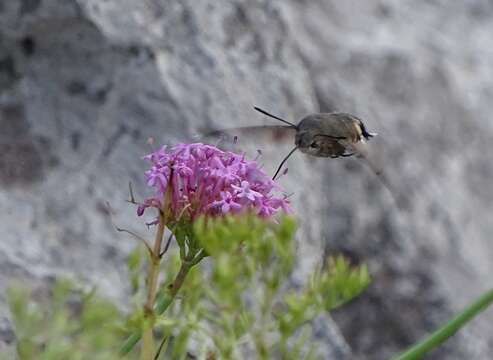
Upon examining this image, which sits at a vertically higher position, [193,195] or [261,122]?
[261,122]

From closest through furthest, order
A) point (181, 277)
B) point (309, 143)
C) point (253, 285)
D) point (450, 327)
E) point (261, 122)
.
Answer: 1. point (253, 285)
2. point (181, 277)
3. point (450, 327)
4. point (309, 143)
5. point (261, 122)

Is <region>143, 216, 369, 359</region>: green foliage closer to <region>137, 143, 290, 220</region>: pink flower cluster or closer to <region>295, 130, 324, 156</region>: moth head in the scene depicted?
<region>137, 143, 290, 220</region>: pink flower cluster

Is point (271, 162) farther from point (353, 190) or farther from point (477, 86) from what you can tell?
point (477, 86)

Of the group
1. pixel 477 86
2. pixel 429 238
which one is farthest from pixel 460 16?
pixel 429 238

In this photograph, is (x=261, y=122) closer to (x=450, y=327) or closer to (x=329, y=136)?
(x=329, y=136)

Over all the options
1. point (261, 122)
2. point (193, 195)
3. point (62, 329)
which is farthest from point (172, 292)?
point (261, 122)

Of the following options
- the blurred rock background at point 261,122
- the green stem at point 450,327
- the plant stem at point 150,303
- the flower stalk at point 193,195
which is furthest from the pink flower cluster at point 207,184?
the blurred rock background at point 261,122
